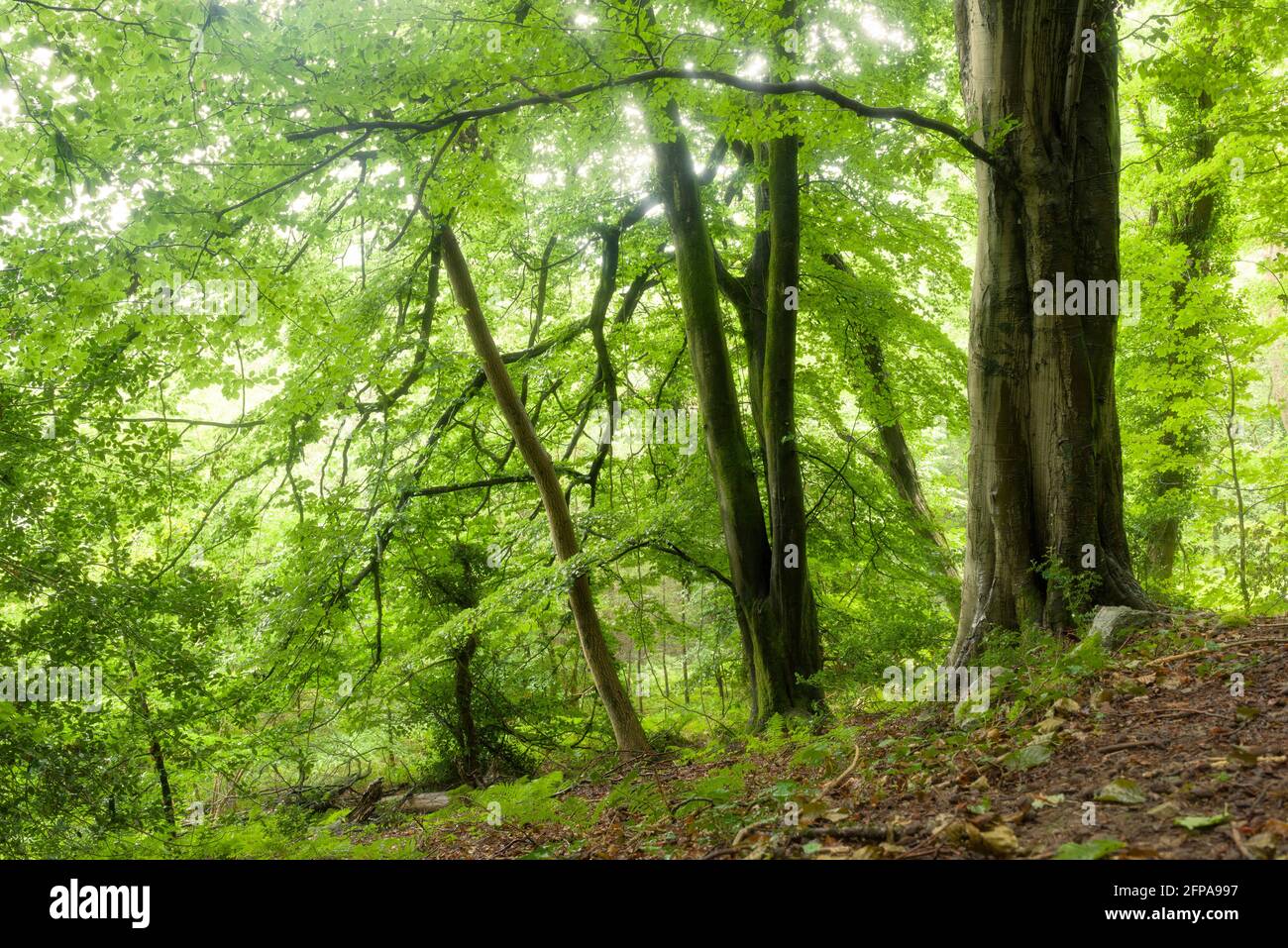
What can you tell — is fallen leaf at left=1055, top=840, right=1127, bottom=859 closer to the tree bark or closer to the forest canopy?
the forest canopy

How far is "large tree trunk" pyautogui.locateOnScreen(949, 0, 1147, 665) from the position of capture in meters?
5.89

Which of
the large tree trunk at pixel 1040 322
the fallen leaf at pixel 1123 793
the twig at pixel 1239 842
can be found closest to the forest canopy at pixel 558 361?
the large tree trunk at pixel 1040 322

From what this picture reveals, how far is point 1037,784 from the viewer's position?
3662mm

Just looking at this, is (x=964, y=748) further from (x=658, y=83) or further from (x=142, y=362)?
(x=142, y=362)

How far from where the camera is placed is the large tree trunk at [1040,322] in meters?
5.89

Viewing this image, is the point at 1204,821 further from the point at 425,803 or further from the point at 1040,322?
the point at 425,803

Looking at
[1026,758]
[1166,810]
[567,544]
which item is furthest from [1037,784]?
[567,544]

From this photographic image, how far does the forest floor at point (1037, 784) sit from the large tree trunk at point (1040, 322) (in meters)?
0.93

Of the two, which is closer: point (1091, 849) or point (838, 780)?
point (1091, 849)

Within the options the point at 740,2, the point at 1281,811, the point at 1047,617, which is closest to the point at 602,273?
the point at 740,2

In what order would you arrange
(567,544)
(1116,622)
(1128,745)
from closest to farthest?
1. (1128,745)
2. (1116,622)
3. (567,544)

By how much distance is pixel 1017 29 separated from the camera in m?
6.10

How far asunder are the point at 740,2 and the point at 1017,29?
2.07 m

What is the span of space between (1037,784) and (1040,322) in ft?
11.5
